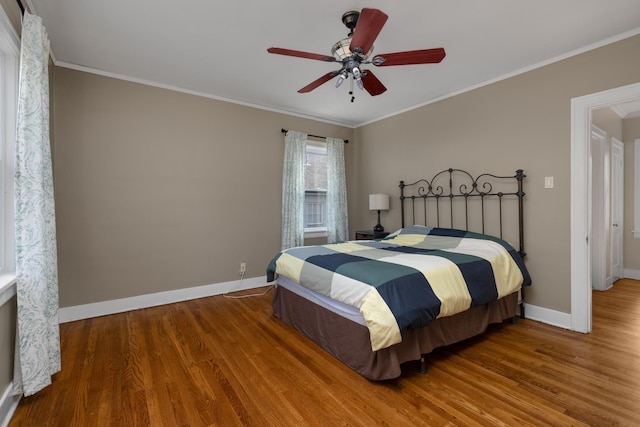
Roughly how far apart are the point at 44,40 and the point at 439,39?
292 centimetres

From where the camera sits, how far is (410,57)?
199 centimetres

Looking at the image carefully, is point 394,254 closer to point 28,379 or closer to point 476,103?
point 476,103

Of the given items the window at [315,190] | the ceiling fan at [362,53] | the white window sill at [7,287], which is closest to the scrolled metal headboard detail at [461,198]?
the window at [315,190]

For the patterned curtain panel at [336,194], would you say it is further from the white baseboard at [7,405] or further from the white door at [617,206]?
the white door at [617,206]

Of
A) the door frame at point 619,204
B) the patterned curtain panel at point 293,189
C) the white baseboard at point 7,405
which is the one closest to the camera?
the white baseboard at point 7,405

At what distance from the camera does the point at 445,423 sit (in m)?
1.58

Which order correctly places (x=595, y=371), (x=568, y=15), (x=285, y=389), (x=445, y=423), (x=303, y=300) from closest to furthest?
(x=445, y=423) → (x=285, y=389) → (x=595, y=371) → (x=568, y=15) → (x=303, y=300)

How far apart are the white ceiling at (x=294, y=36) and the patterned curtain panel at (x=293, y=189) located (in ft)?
3.26

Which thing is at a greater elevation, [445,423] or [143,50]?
[143,50]

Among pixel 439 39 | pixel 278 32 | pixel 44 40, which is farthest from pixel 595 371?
pixel 44 40

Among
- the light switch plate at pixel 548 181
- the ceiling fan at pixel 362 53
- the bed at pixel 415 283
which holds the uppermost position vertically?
the ceiling fan at pixel 362 53

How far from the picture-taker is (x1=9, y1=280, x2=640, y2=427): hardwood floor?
1.64 meters

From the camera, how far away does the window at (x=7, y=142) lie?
184cm

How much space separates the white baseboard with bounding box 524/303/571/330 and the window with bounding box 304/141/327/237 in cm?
281
